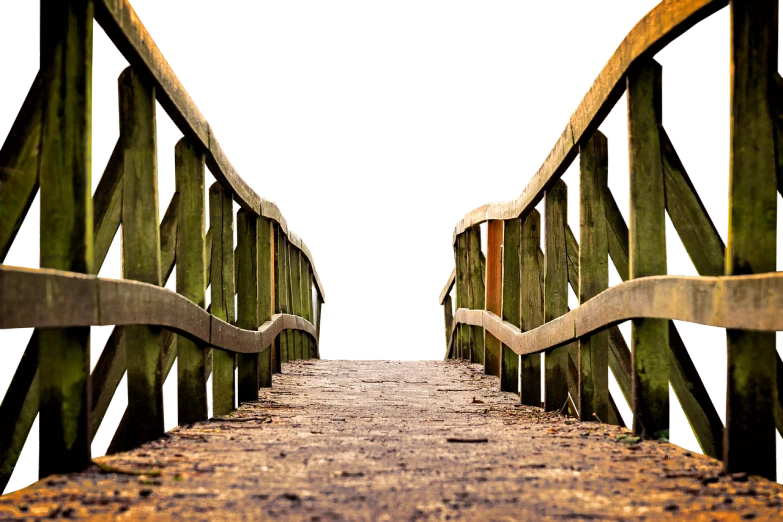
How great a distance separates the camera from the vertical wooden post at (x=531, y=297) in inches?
201

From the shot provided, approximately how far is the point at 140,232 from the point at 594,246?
2087 mm

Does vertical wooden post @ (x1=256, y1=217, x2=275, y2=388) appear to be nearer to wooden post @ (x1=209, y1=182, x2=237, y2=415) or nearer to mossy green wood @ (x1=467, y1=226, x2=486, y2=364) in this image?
wooden post @ (x1=209, y1=182, x2=237, y2=415)

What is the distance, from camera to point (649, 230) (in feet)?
9.61

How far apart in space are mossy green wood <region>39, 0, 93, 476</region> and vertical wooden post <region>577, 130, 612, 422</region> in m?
2.34

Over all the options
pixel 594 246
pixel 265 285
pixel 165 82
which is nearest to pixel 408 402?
pixel 265 285

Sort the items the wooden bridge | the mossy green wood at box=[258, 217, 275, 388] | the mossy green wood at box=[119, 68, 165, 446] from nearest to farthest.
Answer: the wooden bridge → the mossy green wood at box=[119, 68, 165, 446] → the mossy green wood at box=[258, 217, 275, 388]

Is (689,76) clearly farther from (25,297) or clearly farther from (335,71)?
(335,71)

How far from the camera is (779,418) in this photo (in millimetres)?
3236

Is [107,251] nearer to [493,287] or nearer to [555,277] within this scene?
[555,277]

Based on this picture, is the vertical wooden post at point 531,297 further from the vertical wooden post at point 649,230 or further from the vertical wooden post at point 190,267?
the vertical wooden post at point 190,267

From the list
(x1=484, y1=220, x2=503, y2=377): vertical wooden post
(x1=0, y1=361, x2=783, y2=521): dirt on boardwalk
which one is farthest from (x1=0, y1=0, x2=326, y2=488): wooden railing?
(x1=484, y1=220, x2=503, y2=377): vertical wooden post

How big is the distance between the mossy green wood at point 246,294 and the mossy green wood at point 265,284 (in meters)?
0.44

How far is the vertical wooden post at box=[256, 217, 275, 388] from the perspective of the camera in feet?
19.0

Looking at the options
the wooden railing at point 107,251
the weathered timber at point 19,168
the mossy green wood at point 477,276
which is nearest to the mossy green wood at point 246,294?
the wooden railing at point 107,251
